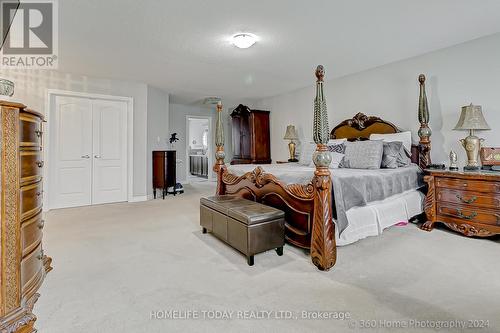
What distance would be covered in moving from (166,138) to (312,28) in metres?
4.25

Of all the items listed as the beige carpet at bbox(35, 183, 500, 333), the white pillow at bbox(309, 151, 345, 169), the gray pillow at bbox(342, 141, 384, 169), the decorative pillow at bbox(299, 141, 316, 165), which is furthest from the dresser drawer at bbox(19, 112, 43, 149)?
the gray pillow at bbox(342, 141, 384, 169)

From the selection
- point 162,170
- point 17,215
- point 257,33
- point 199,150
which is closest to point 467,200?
point 257,33

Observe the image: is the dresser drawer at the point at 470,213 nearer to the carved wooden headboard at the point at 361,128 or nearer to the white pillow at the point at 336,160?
the white pillow at the point at 336,160

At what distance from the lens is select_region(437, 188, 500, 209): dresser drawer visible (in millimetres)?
2672

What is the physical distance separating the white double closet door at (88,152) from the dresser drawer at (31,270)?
3.17 meters

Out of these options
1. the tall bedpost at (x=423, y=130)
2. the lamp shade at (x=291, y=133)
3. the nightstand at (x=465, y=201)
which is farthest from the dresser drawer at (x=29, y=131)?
the lamp shade at (x=291, y=133)

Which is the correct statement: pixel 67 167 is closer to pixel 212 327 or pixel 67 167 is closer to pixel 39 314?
pixel 39 314

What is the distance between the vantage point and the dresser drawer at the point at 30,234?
1525 millimetres

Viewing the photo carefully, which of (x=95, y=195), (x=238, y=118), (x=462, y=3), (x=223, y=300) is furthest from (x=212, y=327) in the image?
(x=238, y=118)

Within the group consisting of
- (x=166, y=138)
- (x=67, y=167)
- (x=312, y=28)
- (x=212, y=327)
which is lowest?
(x=212, y=327)

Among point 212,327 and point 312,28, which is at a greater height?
point 312,28

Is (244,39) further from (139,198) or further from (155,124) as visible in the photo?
(139,198)

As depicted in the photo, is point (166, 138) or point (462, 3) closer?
point (462, 3)

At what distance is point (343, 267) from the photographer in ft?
7.00
